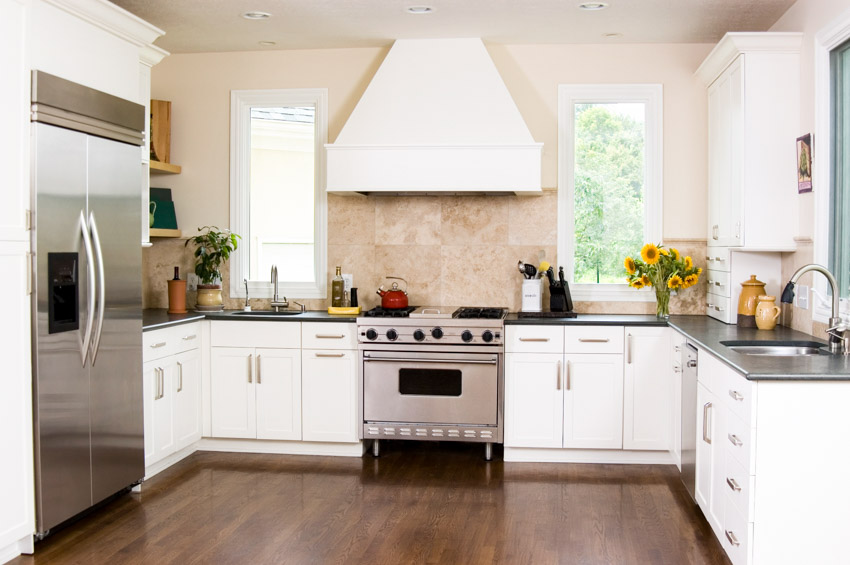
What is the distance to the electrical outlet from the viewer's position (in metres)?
4.05

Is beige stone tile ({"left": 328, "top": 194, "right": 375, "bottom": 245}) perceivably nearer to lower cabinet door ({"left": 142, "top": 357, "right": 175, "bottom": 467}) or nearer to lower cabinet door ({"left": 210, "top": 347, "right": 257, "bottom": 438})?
lower cabinet door ({"left": 210, "top": 347, "right": 257, "bottom": 438})

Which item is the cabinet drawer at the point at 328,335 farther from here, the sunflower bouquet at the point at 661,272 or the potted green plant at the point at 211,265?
the sunflower bouquet at the point at 661,272

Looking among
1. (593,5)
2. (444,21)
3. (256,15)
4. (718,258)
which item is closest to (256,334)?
(256,15)

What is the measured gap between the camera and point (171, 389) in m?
4.54

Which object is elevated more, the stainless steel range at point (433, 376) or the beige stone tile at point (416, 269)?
the beige stone tile at point (416, 269)

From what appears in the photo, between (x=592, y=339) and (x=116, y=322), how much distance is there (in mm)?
2635

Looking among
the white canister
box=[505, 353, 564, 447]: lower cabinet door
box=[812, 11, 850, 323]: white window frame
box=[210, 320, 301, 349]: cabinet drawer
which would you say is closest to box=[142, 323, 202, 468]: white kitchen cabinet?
box=[210, 320, 301, 349]: cabinet drawer

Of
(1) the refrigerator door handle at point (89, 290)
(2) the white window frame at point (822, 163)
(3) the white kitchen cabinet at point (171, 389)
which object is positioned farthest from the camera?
(3) the white kitchen cabinet at point (171, 389)

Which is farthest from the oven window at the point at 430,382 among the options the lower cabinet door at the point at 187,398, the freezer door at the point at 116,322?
the freezer door at the point at 116,322

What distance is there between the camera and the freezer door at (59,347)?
3320mm

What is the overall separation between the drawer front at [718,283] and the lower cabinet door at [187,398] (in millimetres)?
3211

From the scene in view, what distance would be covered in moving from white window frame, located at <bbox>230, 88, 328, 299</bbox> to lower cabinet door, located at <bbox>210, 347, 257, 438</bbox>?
25.5 inches

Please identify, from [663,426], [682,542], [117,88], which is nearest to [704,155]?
[663,426]

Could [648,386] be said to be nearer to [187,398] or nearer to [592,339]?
[592,339]
